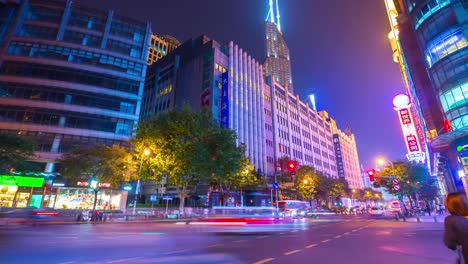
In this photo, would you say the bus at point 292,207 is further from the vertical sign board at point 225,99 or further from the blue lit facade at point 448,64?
the blue lit facade at point 448,64

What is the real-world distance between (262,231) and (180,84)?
Result: 5636 centimetres

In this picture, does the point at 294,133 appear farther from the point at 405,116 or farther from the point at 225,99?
the point at 405,116

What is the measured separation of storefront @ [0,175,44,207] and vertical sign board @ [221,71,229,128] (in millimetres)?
34260

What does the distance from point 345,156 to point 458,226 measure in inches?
5348

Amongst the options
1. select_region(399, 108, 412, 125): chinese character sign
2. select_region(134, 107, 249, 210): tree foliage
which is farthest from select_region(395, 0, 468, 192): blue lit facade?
select_region(134, 107, 249, 210): tree foliage

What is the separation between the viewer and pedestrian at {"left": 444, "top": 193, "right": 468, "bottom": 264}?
3.67m

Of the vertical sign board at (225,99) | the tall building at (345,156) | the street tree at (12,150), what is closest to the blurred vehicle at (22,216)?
the street tree at (12,150)

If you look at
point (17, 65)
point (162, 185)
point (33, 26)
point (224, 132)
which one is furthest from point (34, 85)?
point (224, 132)

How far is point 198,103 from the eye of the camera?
61.1 m

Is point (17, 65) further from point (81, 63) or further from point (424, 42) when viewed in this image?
point (424, 42)

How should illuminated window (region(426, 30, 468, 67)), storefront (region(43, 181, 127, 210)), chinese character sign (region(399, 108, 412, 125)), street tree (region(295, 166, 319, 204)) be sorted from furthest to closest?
1. street tree (region(295, 166, 319, 204))
2. storefront (region(43, 181, 127, 210))
3. chinese character sign (region(399, 108, 412, 125))
4. illuminated window (region(426, 30, 468, 67))

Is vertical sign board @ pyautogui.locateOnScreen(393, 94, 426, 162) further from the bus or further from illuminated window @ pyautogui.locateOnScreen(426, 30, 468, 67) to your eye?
the bus

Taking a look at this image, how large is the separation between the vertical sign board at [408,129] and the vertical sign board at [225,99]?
32.2 metres

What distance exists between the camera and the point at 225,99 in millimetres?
58125
